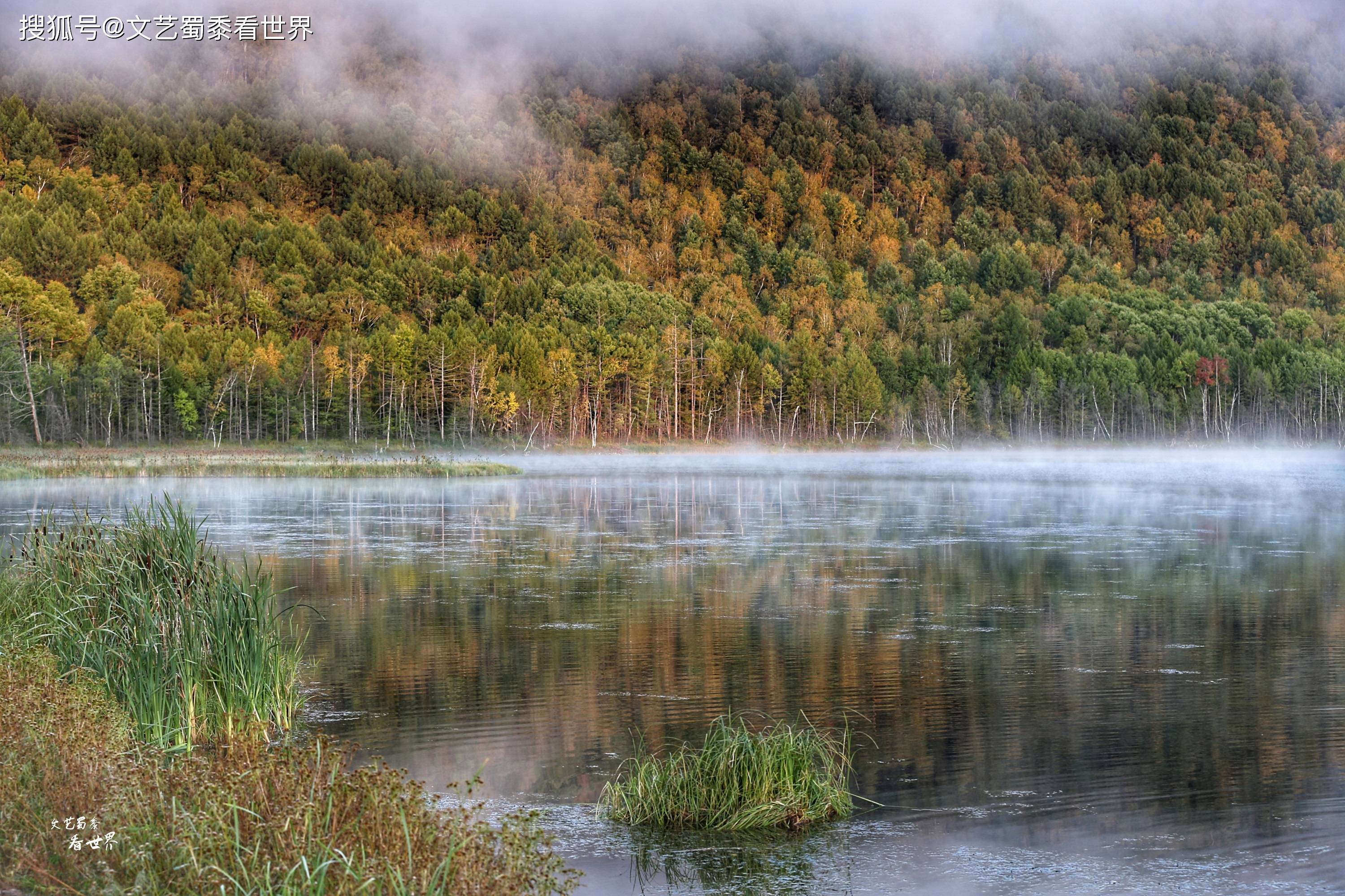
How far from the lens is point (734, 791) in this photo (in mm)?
10016

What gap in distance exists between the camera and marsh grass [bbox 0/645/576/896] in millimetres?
6242

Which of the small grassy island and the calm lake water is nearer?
the small grassy island

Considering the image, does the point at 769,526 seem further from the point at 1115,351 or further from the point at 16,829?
the point at 1115,351

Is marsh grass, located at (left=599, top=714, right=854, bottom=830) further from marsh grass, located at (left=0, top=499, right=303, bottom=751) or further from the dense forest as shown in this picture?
the dense forest

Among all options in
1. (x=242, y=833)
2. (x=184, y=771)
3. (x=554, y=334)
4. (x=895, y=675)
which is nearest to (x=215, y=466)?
(x=895, y=675)

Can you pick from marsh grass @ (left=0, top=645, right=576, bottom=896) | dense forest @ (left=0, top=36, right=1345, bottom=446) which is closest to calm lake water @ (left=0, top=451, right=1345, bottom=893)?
marsh grass @ (left=0, top=645, right=576, bottom=896)

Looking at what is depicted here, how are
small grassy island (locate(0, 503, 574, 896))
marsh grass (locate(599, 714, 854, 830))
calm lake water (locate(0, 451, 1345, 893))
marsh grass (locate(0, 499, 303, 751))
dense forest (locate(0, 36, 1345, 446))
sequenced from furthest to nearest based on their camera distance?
dense forest (locate(0, 36, 1345, 446)) < marsh grass (locate(0, 499, 303, 751)) < marsh grass (locate(599, 714, 854, 830)) < calm lake water (locate(0, 451, 1345, 893)) < small grassy island (locate(0, 503, 574, 896))

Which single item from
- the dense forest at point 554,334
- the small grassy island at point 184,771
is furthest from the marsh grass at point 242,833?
the dense forest at point 554,334

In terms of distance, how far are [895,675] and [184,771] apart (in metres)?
9.72

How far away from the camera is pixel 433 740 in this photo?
1245cm

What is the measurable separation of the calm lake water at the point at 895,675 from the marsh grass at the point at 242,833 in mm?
2327

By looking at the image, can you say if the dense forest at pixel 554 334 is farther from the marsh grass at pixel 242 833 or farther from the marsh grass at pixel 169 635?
the marsh grass at pixel 242 833

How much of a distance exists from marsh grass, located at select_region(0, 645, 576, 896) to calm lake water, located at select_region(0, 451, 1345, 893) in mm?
2327

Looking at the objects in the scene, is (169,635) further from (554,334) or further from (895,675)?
(554,334)
